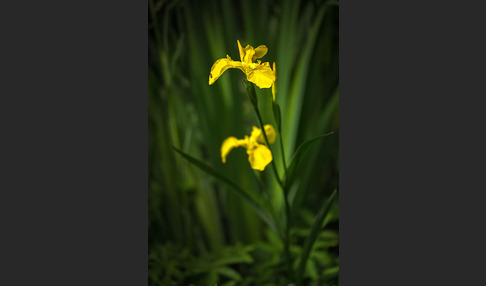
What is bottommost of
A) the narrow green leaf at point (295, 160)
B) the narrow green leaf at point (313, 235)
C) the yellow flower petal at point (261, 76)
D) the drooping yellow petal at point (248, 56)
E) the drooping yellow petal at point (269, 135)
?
the narrow green leaf at point (313, 235)

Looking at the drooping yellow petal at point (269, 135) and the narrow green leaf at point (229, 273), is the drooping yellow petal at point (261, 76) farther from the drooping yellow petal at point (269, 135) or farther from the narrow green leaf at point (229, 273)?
the narrow green leaf at point (229, 273)

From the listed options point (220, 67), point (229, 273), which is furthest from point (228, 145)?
point (229, 273)

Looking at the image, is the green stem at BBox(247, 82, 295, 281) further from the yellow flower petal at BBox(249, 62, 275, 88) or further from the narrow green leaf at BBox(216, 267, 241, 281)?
the narrow green leaf at BBox(216, 267, 241, 281)

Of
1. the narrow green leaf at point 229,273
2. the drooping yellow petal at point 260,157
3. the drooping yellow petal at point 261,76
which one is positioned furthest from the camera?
the narrow green leaf at point 229,273

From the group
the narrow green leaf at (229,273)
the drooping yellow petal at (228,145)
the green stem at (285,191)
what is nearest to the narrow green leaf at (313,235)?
the green stem at (285,191)

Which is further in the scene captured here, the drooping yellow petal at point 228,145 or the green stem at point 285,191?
the drooping yellow petal at point 228,145

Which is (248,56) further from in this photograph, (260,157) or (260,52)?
(260,157)

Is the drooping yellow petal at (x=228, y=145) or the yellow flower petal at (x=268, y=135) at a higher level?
the yellow flower petal at (x=268, y=135)

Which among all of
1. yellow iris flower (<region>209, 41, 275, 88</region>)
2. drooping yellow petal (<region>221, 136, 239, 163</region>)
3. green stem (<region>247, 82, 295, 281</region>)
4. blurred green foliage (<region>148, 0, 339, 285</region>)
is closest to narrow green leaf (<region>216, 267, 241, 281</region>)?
blurred green foliage (<region>148, 0, 339, 285</region>)

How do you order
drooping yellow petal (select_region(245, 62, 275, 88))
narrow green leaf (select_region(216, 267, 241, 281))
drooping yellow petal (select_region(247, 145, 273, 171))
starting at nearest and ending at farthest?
drooping yellow petal (select_region(245, 62, 275, 88)), drooping yellow petal (select_region(247, 145, 273, 171)), narrow green leaf (select_region(216, 267, 241, 281))
